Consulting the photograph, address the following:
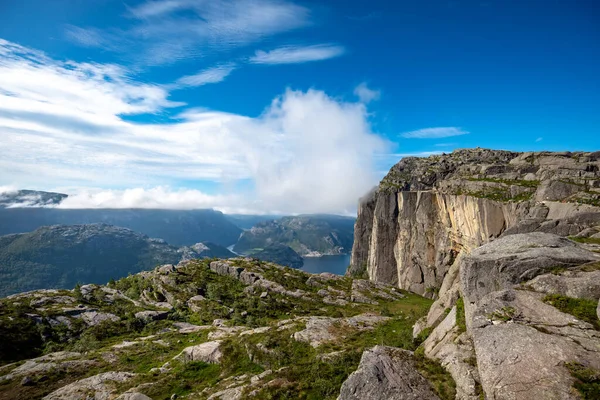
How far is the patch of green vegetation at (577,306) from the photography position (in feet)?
59.2

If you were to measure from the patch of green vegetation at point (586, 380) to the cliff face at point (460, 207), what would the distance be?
3636cm

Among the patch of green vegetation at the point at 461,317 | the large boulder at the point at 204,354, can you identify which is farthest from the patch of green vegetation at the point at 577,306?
the large boulder at the point at 204,354

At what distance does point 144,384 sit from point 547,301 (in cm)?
3955

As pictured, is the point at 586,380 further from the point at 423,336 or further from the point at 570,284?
the point at 423,336

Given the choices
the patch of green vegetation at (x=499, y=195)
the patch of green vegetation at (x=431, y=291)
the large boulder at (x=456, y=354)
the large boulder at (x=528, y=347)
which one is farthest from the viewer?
the patch of green vegetation at (x=431, y=291)

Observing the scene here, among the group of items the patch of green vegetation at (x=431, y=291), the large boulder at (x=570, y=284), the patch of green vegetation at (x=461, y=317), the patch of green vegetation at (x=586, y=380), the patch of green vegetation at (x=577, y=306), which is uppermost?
the large boulder at (x=570, y=284)

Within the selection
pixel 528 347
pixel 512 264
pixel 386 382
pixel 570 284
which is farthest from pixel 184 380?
pixel 570 284

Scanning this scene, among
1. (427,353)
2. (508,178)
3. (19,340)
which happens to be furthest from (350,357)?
(508,178)

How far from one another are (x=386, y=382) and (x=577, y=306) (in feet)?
43.4

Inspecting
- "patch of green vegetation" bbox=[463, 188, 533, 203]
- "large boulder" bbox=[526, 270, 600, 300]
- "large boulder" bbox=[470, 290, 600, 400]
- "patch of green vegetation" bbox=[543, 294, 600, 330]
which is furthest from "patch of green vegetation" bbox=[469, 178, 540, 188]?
"large boulder" bbox=[470, 290, 600, 400]

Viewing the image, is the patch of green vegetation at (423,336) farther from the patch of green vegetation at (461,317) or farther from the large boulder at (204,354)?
the large boulder at (204,354)

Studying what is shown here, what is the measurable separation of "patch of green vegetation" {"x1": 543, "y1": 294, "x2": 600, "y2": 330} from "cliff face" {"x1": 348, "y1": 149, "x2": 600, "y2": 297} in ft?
97.4

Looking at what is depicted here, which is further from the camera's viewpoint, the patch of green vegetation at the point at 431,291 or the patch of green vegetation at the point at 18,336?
the patch of green vegetation at the point at 431,291

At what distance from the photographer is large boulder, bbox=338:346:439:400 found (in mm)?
17891
